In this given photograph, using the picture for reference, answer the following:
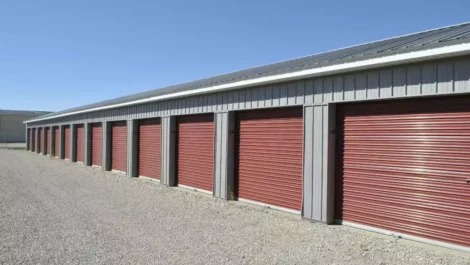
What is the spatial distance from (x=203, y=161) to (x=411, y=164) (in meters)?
6.66

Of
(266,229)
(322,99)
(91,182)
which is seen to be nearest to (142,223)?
(266,229)

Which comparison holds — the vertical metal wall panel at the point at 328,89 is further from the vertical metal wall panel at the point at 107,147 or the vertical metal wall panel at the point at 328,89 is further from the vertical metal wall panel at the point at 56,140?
the vertical metal wall panel at the point at 56,140

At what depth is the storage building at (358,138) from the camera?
240 inches

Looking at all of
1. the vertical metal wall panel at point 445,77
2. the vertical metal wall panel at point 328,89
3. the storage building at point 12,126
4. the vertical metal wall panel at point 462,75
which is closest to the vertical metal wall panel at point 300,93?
the vertical metal wall panel at point 328,89

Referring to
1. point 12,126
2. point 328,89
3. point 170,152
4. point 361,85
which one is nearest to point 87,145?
point 170,152

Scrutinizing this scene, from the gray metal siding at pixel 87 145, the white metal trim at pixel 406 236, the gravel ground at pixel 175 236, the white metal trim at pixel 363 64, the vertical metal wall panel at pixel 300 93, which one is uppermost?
the white metal trim at pixel 363 64

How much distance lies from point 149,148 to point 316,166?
9056 millimetres

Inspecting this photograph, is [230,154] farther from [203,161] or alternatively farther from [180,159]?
[180,159]

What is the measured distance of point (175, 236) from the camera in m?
6.81

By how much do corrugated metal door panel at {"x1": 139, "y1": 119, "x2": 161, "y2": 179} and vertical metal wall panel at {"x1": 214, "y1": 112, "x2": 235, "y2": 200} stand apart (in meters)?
4.47

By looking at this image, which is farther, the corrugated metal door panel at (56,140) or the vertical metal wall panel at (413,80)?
the corrugated metal door panel at (56,140)

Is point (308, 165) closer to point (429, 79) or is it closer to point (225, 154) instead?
point (429, 79)

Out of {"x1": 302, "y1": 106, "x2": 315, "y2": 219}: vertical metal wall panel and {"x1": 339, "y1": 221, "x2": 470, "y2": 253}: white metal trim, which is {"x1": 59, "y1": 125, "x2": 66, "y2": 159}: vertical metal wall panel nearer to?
{"x1": 302, "y1": 106, "x2": 315, "y2": 219}: vertical metal wall panel

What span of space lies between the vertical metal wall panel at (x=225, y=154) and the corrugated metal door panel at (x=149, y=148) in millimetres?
4472
